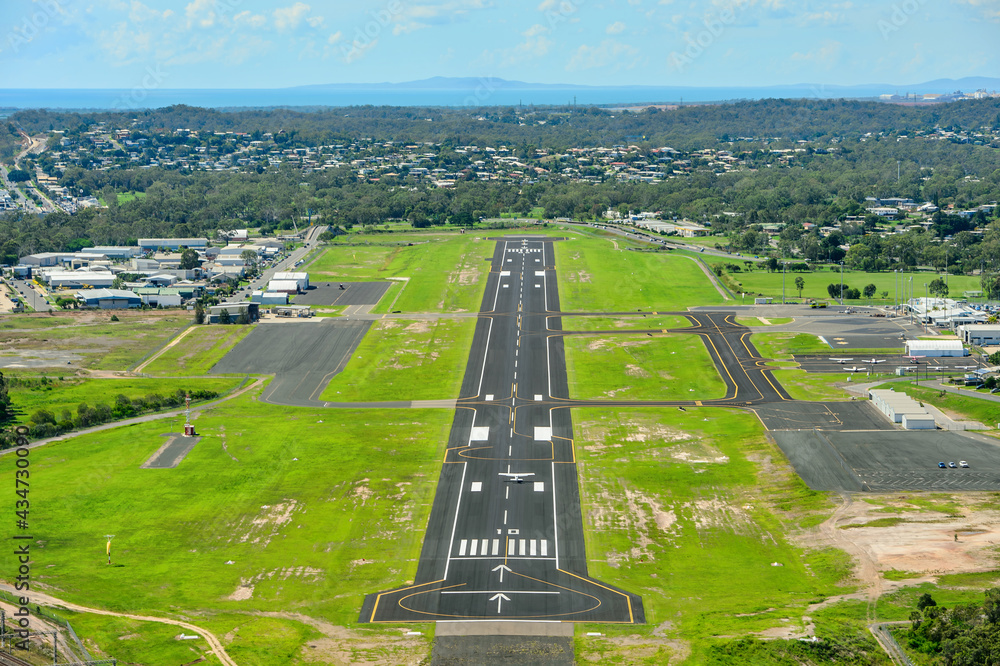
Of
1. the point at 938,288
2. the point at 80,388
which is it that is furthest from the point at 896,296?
the point at 80,388

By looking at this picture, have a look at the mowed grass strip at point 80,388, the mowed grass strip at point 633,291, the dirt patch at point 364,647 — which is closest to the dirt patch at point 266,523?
the dirt patch at point 364,647

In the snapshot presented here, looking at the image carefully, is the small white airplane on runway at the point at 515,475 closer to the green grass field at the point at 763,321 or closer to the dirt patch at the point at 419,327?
the dirt patch at the point at 419,327

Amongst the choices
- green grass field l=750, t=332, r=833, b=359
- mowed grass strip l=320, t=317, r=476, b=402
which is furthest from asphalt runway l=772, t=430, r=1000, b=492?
mowed grass strip l=320, t=317, r=476, b=402

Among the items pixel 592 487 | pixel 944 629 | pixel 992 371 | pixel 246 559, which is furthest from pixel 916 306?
pixel 246 559

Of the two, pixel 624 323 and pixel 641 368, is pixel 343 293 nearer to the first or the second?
pixel 624 323

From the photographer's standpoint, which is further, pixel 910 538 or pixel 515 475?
pixel 515 475

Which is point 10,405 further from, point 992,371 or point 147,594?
point 992,371
